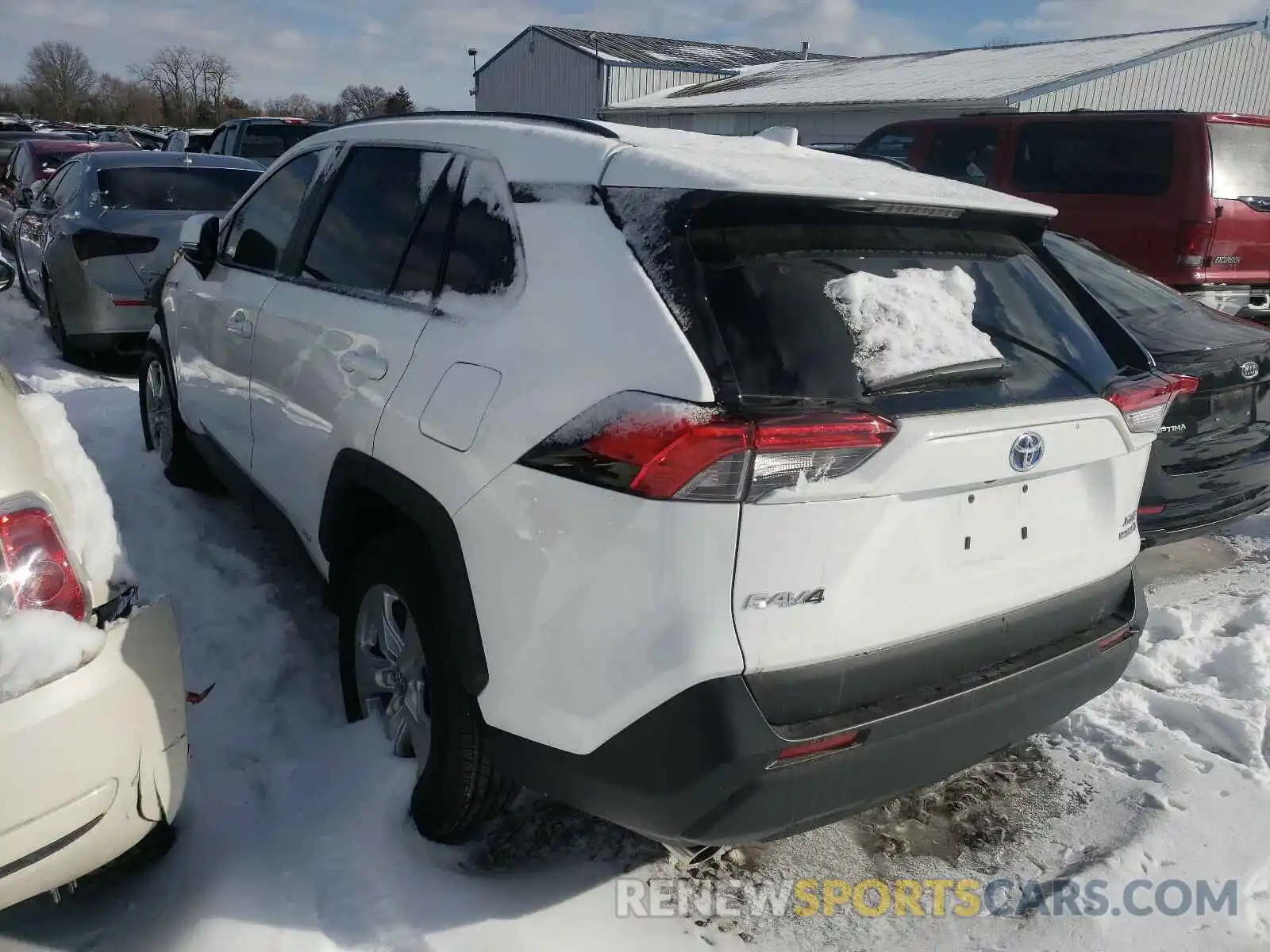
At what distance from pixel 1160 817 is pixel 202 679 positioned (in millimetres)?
2940

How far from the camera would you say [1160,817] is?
2.84 m

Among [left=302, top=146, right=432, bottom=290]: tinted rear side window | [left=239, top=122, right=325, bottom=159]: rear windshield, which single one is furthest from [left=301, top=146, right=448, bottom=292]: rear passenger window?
[left=239, top=122, right=325, bottom=159]: rear windshield

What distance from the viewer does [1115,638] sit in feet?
8.26

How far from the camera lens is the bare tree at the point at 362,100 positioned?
2525 inches

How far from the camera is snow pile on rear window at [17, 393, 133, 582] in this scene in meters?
2.02

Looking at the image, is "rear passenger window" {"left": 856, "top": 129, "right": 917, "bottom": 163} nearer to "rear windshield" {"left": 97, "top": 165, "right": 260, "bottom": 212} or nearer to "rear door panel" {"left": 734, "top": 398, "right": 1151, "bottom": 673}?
"rear windshield" {"left": 97, "top": 165, "right": 260, "bottom": 212}

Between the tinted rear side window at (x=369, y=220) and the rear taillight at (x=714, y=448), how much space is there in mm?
1198

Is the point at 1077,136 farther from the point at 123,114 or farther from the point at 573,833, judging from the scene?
the point at 123,114

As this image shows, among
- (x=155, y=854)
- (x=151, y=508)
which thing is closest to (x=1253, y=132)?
(x=151, y=508)

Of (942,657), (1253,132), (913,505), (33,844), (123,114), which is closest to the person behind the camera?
(33,844)

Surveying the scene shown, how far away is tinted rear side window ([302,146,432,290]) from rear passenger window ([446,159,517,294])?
0.27 m

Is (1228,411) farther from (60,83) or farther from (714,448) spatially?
(60,83)

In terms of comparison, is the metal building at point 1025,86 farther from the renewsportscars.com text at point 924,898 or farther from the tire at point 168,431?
the renewsportscars.com text at point 924,898

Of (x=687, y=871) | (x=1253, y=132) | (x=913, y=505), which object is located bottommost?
(x=687, y=871)
